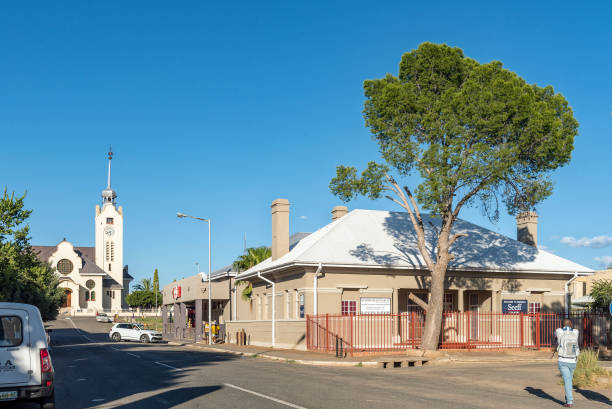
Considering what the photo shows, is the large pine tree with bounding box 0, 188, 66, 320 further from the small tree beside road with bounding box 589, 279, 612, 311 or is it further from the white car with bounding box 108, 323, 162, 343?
the small tree beside road with bounding box 589, 279, 612, 311

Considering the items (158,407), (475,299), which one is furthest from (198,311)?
(158,407)

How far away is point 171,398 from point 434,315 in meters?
15.3

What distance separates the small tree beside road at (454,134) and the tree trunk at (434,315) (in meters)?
0.04

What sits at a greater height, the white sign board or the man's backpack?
the man's backpack

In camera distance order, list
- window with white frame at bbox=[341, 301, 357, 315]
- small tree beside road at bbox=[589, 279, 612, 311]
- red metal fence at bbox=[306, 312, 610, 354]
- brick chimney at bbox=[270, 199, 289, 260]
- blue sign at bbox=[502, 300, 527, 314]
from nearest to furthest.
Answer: red metal fence at bbox=[306, 312, 610, 354] → small tree beside road at bbox=[589, 279, 612, 311] → window with white frame at bbox=[341, 301, 357, 315] → blue sign at bbox=[502, 300, 527, 314] → brick chimney at bbox=[270, 199, 289, 260]

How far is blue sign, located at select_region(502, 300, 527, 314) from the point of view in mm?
33812

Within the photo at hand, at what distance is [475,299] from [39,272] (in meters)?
29.2

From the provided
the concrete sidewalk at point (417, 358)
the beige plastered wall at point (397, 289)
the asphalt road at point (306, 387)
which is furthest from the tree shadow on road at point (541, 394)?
the beige plastered wall at point (397, 289)

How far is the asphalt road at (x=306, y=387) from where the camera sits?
1331 cm

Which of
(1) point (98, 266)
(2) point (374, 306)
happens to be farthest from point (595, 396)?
(1) point (98, 266)

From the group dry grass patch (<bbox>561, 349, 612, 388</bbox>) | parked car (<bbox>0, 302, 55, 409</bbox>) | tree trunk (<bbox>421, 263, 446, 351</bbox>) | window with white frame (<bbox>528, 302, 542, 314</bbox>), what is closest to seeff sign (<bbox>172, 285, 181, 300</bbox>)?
window with white frame (<bbox>528, 302, 542, 314</bbox>)

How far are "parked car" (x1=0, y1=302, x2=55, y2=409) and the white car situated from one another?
38.7 metres

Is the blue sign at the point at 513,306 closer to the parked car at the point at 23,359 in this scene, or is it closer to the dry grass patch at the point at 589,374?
the dry grass patch at the point at 589,374

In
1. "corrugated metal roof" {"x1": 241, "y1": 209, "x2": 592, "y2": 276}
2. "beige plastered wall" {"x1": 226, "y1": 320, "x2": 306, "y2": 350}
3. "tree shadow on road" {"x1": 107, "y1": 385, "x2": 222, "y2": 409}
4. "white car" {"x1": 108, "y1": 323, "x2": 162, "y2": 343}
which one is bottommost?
"white car" {"x1": 108, "y1": 323, "x2": 162, "y2": 343}
